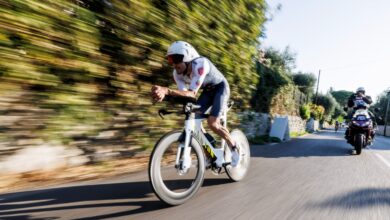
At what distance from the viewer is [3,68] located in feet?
9.69

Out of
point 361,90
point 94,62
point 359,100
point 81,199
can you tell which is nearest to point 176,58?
point 94,62

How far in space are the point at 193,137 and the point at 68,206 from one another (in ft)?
4.80

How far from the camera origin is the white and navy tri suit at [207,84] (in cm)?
367

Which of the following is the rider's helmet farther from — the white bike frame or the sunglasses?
the sunglasses

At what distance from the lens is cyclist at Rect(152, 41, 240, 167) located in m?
3.60

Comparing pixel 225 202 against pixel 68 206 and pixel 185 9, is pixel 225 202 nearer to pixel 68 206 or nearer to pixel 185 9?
pixel 68 206

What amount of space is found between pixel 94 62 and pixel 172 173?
→ 1.63 m

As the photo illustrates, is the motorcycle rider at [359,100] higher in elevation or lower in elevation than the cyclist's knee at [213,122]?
higher

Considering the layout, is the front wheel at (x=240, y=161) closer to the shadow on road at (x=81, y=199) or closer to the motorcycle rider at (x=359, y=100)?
the shadow on road at (x=81, y=199)

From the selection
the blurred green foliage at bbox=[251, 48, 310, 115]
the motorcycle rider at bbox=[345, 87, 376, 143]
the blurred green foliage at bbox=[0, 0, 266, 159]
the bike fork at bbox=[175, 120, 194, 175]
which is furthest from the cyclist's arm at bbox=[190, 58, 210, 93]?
the blurred green foliage at bbox=[251, 48, 310, 115]

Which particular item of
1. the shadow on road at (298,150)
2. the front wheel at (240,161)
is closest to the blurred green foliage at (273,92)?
the shadow on road at (298,150)

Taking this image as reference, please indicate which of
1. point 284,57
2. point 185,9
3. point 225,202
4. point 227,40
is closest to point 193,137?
point 225,202

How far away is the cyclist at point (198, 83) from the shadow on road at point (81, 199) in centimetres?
115

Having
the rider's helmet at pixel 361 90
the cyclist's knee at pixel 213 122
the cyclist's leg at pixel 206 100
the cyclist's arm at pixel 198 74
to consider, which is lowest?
the cyclist's knee at pixel 213 122
